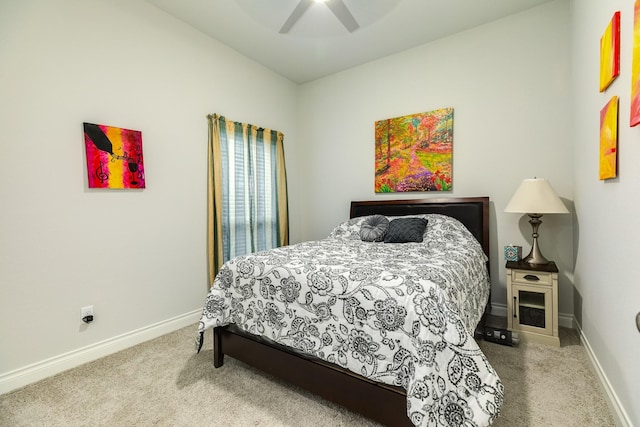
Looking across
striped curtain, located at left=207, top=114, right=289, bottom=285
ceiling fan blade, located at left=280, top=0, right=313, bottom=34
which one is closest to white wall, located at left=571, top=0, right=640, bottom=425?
ceiling fan blade, located at left=280, top=0, right=313, bottom=34

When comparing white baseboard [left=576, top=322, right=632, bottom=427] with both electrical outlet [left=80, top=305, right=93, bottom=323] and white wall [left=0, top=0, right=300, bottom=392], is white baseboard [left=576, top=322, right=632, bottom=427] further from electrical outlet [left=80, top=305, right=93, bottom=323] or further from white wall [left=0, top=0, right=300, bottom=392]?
electrical outlet [left=80, top=305, right=93, bottom=323]

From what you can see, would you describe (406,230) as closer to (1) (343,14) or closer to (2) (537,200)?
(2) (537,200)

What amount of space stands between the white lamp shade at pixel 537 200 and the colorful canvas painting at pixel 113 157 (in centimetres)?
318

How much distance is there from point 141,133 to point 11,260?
1.26 meters

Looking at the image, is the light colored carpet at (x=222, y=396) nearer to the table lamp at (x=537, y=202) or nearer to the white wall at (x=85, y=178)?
the white wall at (x=85, y=178)

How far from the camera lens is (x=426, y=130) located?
3.21 metres

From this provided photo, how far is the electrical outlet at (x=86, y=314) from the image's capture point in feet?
7.08

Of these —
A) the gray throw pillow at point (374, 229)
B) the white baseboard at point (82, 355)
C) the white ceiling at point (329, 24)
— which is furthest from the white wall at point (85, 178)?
the gray throw pillow at point (374, 229)

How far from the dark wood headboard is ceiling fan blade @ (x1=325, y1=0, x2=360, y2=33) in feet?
5.98

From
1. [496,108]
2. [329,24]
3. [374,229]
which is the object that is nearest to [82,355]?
[374,229]

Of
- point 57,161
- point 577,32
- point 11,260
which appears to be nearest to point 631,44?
point 577,32

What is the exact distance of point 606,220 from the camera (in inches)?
65.9

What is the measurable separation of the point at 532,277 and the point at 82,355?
11.5ft

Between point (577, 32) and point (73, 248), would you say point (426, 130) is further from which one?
point (73, 248)
